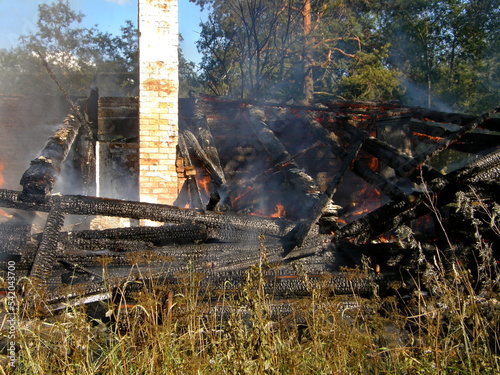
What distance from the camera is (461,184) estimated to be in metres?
5.19

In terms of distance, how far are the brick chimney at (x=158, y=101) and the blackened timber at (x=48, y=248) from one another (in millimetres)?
2028

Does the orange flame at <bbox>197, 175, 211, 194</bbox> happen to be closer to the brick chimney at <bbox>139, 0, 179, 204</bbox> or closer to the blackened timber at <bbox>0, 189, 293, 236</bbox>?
the brick chimney at <bbox>139, 0, 179, 204</bbox>

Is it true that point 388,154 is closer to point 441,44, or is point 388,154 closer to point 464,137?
point 464,137

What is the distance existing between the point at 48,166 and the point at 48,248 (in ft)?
4.73

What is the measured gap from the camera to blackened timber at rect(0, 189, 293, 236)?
4.89 metres

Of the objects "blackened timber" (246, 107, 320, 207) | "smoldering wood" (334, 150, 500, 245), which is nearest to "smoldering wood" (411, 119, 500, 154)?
"smoldering wood" (334, 150, 500, 245)

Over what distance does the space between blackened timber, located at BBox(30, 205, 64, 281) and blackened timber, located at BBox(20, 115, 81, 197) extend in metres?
0.34

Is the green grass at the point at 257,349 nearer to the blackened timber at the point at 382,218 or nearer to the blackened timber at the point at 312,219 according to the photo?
the blackened timber at the point at 312,219

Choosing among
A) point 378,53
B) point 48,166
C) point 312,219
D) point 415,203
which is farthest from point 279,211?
point 378,53

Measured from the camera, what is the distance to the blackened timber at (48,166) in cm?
490

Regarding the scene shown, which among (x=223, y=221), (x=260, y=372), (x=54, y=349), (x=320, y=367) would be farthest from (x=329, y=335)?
(x=223, y=221)

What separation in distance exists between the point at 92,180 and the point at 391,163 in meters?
4.77

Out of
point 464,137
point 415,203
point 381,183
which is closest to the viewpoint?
point 415,203

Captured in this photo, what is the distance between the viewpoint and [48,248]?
171 inches
